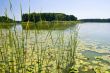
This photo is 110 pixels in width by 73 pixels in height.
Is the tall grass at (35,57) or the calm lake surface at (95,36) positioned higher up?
the tall grass at (35,57)

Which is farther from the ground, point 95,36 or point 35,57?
point 35,57

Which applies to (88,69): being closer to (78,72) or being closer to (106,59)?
(78,72)

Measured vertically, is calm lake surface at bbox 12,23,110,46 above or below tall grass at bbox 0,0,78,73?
below

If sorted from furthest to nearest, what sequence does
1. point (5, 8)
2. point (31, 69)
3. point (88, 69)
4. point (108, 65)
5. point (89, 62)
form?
point (89, 62)
point (108, 65)
point (88, 69)
point (31, 69)
point (5, 8)

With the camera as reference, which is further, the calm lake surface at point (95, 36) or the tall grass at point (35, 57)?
the calm lake surface at point (95, 36)

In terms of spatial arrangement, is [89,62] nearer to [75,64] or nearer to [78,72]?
[75,64]

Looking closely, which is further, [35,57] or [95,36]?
[95,36]

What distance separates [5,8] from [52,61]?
2.51 m

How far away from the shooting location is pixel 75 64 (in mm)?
4551

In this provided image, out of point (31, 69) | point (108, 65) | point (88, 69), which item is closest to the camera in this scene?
point (31, 69)

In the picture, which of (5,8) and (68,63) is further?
(68,63)

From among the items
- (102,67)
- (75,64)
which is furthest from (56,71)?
(102,67)

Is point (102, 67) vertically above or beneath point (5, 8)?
beneath

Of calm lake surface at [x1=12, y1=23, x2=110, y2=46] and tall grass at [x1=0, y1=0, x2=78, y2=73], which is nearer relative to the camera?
tall grass at [x1=0, y1=0, x2=78, y2=73]
